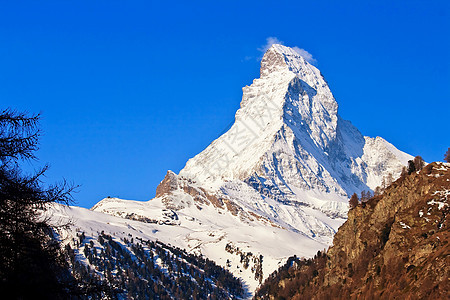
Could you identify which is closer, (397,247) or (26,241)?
(26,241)

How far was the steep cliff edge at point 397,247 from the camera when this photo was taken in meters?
103

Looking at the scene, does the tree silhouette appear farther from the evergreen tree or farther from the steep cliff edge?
the steep cliff edge

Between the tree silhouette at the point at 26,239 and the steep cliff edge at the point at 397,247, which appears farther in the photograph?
the steep cliff edge at the point at 397,247

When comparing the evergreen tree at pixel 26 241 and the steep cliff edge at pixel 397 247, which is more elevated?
the steep cliff edge at pixel 397 247

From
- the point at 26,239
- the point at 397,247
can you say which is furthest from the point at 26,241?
the point at 397,247

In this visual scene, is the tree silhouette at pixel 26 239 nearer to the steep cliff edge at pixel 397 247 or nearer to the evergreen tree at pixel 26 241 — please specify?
the evergreen tree at pixel 26 241

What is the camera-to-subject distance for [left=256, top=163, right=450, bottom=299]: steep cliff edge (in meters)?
103

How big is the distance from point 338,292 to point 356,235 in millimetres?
24719

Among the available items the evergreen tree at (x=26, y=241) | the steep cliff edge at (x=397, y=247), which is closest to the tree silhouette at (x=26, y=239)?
the evergreen tree at (x=26, y=241)

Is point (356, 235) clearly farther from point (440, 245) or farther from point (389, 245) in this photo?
point (440, 245)

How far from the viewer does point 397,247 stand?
12425 cm

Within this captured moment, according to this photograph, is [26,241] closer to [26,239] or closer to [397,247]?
[26,239]

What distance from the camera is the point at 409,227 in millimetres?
127938

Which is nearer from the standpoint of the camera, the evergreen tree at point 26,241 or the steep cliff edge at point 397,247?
the evergreen tree at point 26,241
